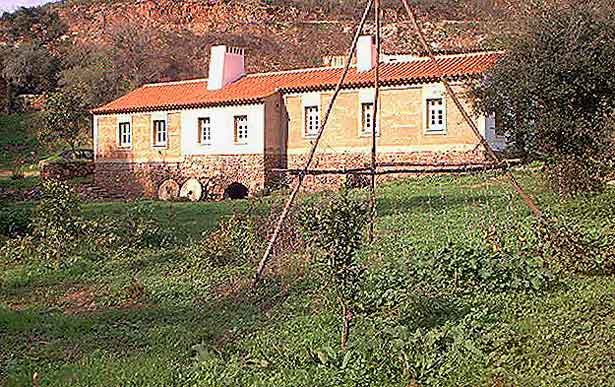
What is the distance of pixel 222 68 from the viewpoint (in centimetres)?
3275

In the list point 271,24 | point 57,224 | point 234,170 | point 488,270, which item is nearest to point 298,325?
point 488,270

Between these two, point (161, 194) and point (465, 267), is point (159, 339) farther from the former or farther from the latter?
point (161, 194)

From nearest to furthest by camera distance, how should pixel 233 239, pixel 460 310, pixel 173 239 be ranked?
1. pixel 460 310
2. pixel 233 239
3. pixel 173 239

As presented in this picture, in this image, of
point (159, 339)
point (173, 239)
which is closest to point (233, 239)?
point (173, 239)

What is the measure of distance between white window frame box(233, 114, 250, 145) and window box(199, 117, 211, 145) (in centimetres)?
148

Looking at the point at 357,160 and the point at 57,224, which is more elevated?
the point at 357,160

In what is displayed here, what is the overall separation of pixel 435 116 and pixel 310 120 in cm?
511

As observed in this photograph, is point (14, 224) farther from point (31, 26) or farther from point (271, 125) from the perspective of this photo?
point (31, 26)

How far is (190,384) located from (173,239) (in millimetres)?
8579

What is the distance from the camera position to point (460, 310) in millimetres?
8609

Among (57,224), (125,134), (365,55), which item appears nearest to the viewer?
(57,224)

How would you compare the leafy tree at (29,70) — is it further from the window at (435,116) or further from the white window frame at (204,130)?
the window at (435,116)

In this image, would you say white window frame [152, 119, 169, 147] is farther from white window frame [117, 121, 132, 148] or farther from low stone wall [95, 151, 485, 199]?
white window frame [117, 121, 132, 148]

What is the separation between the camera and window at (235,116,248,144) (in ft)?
99.5
